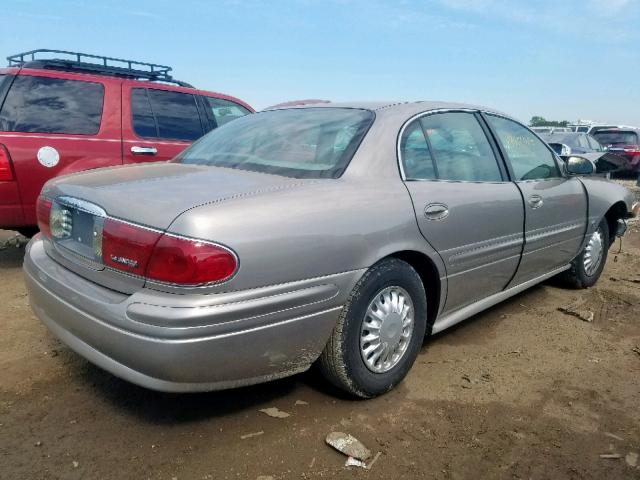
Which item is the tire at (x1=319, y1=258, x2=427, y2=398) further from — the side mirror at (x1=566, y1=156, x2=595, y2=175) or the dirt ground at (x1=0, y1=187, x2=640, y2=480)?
the side mirror at (x1=566, y1=156, x2=595, y2=175)

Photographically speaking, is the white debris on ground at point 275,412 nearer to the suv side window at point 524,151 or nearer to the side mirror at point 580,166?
the suv side window at point 524,151

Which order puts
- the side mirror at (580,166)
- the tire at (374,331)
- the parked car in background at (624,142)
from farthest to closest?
the parked car in background at (624,142) < the side mirror at (580,166) < the tire at (374,331)

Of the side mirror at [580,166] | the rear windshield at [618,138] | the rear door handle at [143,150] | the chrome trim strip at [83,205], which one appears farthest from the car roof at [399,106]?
the rear windshield at [618,138]

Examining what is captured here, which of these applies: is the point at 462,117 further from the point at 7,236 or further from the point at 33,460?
the point at 7,236

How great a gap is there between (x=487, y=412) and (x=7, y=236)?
5608 millimetres

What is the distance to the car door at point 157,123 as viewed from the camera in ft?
16.4

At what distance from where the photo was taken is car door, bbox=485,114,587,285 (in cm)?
353

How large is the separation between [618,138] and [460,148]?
49.8 ft

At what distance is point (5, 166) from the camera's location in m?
4.22

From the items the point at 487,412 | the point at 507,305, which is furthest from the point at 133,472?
the point at 507,305

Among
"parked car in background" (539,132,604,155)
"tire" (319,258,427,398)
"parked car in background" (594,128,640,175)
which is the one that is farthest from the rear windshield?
"tire" (319,258,427,398)

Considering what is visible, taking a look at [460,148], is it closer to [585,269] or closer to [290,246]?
[290,246]

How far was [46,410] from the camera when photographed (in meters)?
2.46

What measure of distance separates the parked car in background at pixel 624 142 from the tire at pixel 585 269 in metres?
11.7
